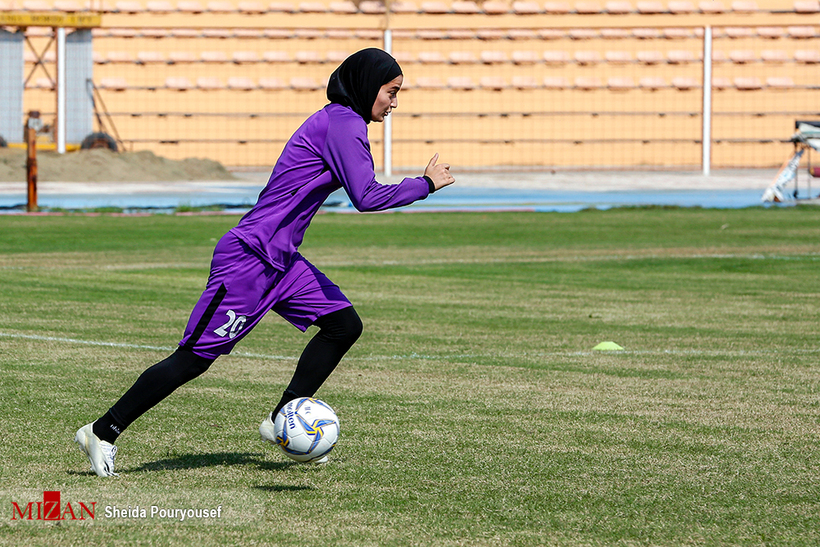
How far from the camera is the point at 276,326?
10914 mm

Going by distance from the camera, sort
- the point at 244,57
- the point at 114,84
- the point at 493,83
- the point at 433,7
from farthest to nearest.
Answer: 1. the point at 433,7
2. the point at 493,83
3. the point at 244,57
4. the point at 114,84

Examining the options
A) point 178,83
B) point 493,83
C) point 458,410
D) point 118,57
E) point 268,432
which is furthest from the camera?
point 493,83

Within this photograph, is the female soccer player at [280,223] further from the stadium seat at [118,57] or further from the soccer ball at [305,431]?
the stadium seat at [118,57]

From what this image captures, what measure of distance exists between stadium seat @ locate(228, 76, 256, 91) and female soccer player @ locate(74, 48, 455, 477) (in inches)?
1419

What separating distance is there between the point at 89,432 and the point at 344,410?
75.3 inches

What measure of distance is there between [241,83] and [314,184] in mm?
36334

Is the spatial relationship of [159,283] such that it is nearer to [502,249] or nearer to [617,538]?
[502,249]

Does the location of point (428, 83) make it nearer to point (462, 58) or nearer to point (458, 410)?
point (462, 58)

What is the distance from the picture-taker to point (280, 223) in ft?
17.7

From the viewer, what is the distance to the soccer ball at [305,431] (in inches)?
212

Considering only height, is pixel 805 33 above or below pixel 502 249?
above

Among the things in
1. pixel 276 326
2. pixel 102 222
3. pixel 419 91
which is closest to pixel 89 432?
pixel 276 326

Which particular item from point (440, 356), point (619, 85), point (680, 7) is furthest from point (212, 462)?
point (680, 7)

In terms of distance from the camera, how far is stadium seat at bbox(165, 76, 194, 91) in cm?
4056
